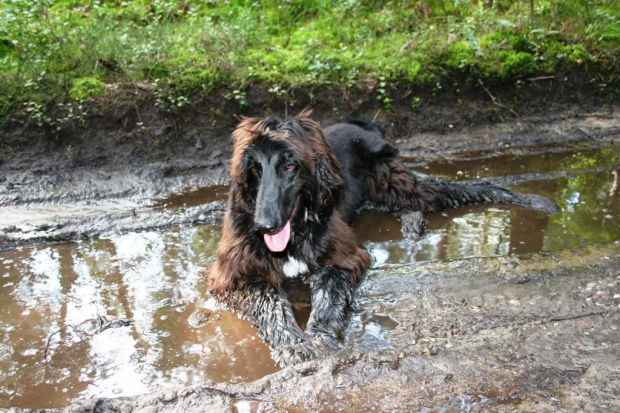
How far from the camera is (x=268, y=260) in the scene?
4215mm

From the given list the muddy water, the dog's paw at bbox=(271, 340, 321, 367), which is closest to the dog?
the dog's paw at bbox=(271, 340, 321, 367)

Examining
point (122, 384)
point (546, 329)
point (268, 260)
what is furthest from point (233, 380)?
point (546, 329)

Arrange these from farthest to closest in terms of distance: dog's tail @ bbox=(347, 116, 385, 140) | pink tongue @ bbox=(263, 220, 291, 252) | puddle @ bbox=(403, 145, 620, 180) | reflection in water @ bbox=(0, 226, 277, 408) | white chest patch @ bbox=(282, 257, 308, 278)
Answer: puddle @ bbox=(403, 145, 620, 180) < dog's tail @ bbox=(347, 116, 385, 140) < white chest patch @ bbox=(282, 257, 308, 278) < pink tongue @ bbox=(263, 220, 291, 252) < reflection in water @ bbox=(0, 226, 277, 408)

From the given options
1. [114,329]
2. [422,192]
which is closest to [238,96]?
[422,192]

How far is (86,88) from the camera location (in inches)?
266

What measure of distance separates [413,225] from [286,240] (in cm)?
173

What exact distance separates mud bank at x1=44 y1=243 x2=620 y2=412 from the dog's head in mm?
776

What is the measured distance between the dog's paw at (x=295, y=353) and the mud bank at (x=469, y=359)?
0.17m

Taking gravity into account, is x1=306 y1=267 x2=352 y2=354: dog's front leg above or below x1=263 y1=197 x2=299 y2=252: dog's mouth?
below

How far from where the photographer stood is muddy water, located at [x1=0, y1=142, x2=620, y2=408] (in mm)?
3381

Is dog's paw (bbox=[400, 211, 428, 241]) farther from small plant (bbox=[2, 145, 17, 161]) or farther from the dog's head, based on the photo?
small plant (bbox=[2, 145, 17, 161])

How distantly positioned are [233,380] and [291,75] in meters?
4.94

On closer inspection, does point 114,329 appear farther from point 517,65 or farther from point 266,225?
point 517,65

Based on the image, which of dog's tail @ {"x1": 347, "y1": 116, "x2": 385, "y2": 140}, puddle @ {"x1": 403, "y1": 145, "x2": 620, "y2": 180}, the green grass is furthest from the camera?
the green grass
